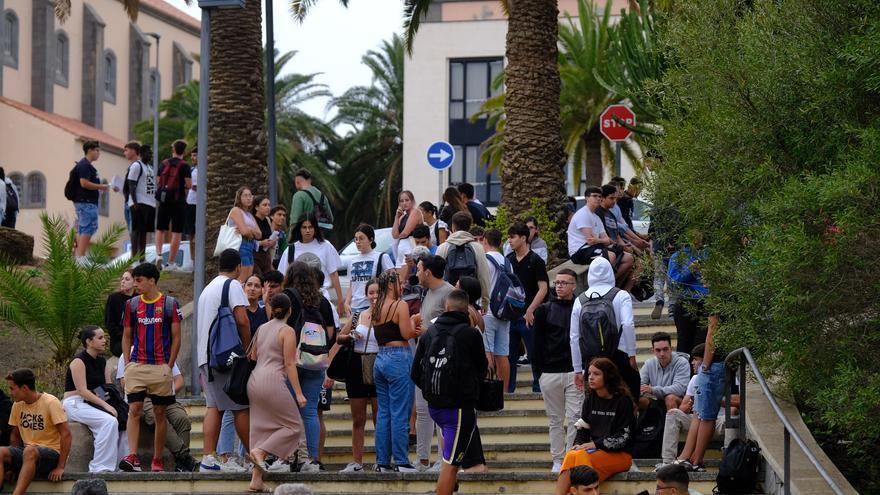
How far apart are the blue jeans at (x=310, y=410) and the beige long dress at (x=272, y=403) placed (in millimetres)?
489

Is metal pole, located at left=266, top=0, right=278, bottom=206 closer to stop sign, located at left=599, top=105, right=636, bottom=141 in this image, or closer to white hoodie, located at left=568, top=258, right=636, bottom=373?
stop sign, located at left=599, top=105, right=636, bottom=141

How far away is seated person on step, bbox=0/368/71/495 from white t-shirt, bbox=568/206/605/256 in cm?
675

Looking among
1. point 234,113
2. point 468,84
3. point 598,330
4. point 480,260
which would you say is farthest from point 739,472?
point 468,84

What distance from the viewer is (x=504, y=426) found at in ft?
47.1

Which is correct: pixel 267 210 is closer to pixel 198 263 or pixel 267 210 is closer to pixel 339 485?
pixel 198 263

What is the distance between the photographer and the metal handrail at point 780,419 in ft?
30.3

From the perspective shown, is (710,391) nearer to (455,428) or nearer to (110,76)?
(455,428)

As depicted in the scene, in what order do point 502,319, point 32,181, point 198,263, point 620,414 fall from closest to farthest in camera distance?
point 620,414, point 502,319, point 198,263, point 32,181

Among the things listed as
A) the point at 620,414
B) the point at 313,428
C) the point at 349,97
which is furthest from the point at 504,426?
the point at 349,97

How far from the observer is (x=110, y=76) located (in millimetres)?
72938

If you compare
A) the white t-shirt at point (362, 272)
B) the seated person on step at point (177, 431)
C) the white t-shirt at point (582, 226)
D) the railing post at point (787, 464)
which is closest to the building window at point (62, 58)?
the white t-shirt at point (582, 226)

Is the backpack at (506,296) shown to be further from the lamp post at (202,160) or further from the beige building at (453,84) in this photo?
the beige building at (453,84)

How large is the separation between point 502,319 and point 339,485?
2.89 meters

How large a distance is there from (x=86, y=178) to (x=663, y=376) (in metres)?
10.4
